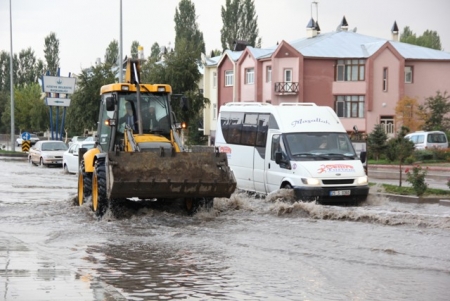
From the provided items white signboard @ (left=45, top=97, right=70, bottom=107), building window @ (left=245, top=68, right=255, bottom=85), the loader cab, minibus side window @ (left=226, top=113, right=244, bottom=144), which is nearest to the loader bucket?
the loader cab

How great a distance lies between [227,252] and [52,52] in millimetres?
114098

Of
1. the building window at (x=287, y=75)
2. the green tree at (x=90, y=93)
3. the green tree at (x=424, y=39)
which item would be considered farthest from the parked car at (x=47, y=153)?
the green tree at (x=424, y=39)

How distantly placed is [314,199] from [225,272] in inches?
342

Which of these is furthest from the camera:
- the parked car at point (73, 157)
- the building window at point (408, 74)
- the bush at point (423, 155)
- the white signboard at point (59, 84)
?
the building window at point (408, 74)

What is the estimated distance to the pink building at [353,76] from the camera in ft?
216

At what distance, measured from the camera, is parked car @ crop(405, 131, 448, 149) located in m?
46.7

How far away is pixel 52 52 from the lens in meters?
123

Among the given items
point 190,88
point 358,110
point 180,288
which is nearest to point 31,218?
point 180,288

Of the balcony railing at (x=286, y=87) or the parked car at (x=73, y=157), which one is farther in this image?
the balcony railing at (x=286, y=87)

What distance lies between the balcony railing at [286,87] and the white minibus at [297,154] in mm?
42297

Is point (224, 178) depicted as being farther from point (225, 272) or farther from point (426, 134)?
point (426, 134)

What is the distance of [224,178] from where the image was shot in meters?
16.5

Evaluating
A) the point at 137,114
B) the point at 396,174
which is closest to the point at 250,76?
the point at 396,174

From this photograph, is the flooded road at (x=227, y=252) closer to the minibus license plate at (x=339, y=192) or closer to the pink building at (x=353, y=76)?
the minibus license plate at (x=339, y=192)
